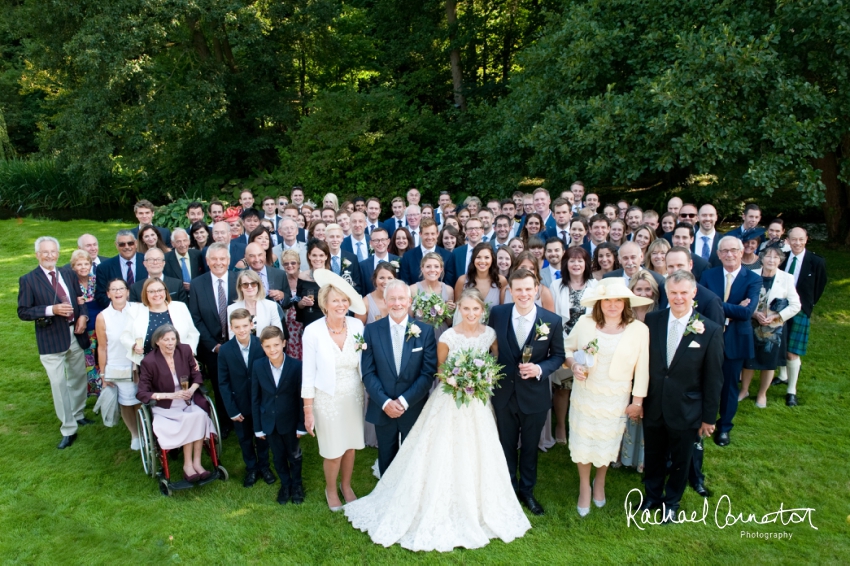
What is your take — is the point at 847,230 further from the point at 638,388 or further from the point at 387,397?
the point at 387,397

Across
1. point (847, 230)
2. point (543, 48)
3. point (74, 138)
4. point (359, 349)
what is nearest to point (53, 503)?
point (359, 349)

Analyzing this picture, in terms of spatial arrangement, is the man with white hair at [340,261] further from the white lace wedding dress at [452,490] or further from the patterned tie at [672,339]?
the patterned tie at [672,339]

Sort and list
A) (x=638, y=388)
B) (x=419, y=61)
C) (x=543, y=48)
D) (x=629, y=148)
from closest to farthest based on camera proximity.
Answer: (x=638, y=388), (x=629, y=148), (x=543, y=48), (x=419, y=61)

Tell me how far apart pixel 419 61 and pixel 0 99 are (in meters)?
22.9

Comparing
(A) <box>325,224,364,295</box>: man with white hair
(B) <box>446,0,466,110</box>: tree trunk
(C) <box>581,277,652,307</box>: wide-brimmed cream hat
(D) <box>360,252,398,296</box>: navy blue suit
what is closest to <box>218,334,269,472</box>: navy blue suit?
(A) <box>325,224,364,295</box>: man with white hair

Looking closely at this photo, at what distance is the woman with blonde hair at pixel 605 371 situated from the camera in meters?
4.72

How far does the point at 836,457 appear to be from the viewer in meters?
5.82

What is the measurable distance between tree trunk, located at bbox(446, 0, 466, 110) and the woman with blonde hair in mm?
16227

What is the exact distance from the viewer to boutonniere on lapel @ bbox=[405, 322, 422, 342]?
484 centimetres

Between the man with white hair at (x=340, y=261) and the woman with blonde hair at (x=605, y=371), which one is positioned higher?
the man with white hair at (x=340, y=261)

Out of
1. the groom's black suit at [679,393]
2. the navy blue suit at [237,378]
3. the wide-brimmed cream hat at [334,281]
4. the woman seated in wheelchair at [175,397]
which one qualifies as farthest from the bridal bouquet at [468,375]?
the woman seated in wheelchair at [175,397]

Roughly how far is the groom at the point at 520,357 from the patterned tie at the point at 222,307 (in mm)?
2965

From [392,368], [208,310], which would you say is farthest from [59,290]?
[392,368]

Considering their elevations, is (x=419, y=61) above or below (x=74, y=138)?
above
